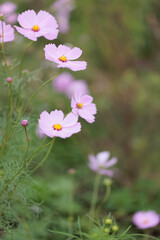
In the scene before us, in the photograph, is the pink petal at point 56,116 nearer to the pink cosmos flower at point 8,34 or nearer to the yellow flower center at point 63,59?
the yellow flower center at point 63,59

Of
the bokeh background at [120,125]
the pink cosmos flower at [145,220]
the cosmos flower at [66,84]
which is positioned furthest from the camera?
the cosmos flower at [66,84]

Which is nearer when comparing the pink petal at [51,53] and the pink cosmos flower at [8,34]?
the pink petal at [51,53]

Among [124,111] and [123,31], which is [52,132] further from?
[123,31]

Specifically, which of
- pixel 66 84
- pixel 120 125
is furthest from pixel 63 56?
pixel 120 125

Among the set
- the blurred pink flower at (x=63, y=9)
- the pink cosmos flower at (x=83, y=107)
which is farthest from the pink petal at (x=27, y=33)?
the blurred pink flower at (x=63, y=9)

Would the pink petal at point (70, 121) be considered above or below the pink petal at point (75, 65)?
below

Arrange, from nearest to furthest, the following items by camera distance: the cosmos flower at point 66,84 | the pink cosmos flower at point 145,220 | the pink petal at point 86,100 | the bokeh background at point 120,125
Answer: the pink petal at point 86,100
the pink cosmos flower at point 145,220
the bokeh background at point 120,125
the cosmos flower at point 66,84

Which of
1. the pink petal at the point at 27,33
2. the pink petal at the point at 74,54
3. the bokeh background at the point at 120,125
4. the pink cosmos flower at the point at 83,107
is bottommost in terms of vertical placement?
the bokeh background at the point at 120,125

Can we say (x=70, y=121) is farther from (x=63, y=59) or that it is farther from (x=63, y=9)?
(x=63, y=9)
